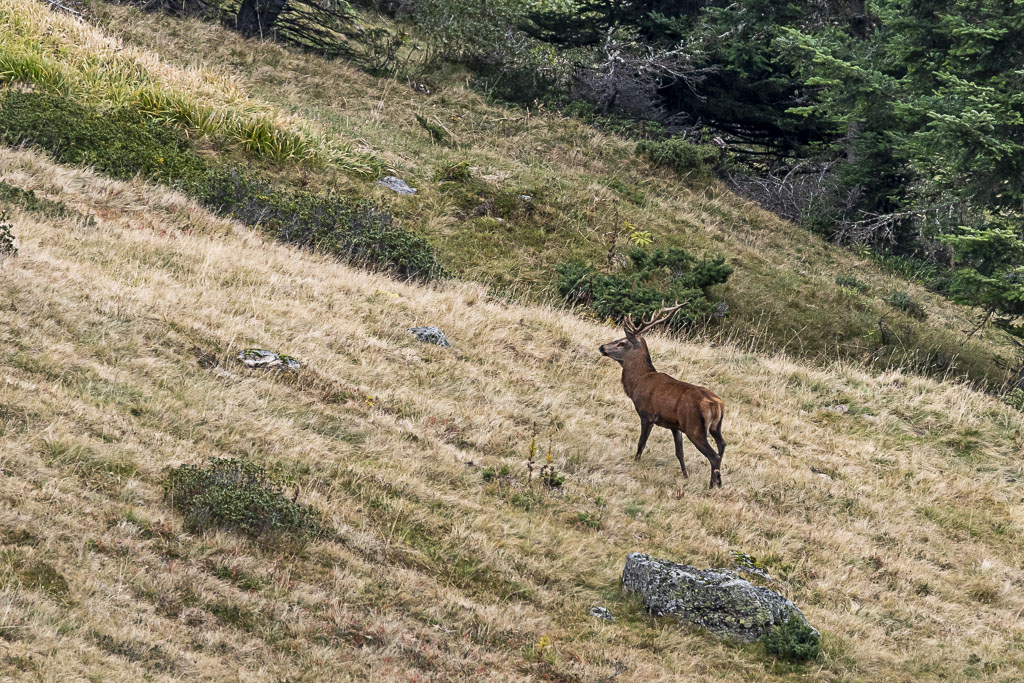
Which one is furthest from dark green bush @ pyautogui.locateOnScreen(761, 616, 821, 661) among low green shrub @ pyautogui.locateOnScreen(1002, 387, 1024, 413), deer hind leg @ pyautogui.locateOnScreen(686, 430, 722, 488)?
low green shrub @ pyautogui.locateOnScreen(1002, 387, 1024, 413)

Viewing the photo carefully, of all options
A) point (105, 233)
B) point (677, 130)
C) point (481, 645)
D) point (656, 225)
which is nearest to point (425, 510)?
point (481, 645)

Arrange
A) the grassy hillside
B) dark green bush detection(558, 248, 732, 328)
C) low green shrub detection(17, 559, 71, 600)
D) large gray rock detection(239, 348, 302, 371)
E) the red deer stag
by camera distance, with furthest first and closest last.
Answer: the grassy hillside → dark green bush detection(558, 248, 732, 328) → large gray rock detection(239, 348, 302, 371) → the red deer stag → low green shrub detection(17, 559, 71, 600)

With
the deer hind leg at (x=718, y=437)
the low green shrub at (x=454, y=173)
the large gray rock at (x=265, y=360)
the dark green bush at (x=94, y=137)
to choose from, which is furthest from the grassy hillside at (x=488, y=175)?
the large gray rock at (x=265, y=360)

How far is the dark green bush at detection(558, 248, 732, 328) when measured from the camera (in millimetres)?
16406

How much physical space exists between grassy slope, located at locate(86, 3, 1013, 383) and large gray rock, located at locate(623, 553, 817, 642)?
30.4 feet

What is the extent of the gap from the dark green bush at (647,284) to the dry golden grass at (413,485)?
1986mm

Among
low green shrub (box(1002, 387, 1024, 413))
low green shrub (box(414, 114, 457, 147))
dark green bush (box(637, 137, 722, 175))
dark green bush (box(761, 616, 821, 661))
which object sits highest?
dark green bush (box(637, 137, 722, 175))

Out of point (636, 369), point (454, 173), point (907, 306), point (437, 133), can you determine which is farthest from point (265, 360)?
point (907, 306)

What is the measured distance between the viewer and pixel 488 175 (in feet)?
67.4

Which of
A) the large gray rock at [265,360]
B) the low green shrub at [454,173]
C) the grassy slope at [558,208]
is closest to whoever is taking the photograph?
the large gray rock at [265,360]

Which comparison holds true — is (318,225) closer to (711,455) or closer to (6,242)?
(6,242)

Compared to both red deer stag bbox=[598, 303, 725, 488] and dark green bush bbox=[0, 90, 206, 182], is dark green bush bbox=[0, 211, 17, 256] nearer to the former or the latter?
dark green bush bbox=[0, 90, 206, 182]

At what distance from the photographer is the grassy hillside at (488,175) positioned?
17.8 m

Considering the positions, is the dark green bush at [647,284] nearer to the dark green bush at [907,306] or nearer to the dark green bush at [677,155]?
the dark green bush at [907,306]
